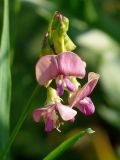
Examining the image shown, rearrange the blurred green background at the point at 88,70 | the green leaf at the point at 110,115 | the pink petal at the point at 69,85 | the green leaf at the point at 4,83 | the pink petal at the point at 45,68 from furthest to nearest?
the blurred green background at the point at 88,70
the green leaf at the point at 110,115
the green leaf at the point at 4,83
the pink petal at the point at 69,85
the pink petal at the point at 45,68

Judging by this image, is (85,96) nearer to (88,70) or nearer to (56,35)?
(56,35)

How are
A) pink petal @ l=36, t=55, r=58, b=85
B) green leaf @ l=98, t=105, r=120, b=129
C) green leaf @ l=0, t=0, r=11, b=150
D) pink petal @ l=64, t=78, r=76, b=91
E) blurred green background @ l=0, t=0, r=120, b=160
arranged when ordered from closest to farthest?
pink petal @ l=36, t=55, r=58, b=85, pink petal @ l=64, t=78, r=76, b=91, green leaf @ l=0, t=0, r=11, b=150, green leaf @ l=98, t=105, r=120, b=129, blurred green background @ l=0, t=0, r=120, b=160

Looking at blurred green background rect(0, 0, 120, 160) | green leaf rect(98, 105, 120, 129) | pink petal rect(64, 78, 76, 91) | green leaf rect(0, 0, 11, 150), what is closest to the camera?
pink petal rect(64, 78, 76, 91)

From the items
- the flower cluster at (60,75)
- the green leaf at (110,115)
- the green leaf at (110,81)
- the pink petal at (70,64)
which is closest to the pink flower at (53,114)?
the flower cluster at (60,75)

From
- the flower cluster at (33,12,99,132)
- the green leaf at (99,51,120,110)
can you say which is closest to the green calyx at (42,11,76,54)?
the flower cluster at (33,12,99,132)

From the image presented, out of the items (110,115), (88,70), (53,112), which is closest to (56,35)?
(53,112)

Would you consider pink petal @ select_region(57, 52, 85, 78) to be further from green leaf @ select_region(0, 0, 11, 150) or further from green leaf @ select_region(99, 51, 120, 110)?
green leaf @ select_region(99, 51, 120, 110)

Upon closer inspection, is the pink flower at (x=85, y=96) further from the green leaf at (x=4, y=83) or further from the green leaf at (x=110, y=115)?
the green leaf at (x=110, y=115)
